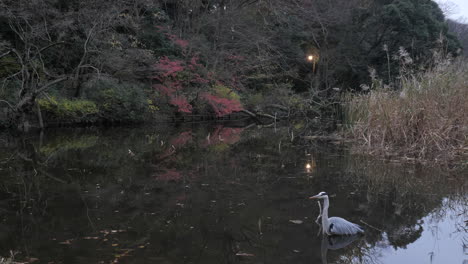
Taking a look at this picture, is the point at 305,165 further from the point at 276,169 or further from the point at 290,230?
the point at 290,230

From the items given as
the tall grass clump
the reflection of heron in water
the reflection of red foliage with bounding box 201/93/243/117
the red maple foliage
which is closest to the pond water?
the reflection of heron in water

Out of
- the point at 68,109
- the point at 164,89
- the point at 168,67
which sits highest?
the point at 168,67

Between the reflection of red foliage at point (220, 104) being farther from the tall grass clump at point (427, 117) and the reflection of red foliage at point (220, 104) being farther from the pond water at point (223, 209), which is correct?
the tall grass clump at point (427, 117)

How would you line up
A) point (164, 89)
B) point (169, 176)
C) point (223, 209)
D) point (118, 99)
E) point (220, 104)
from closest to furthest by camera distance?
point (223, 209) → point (169, 176) → point (118, 99) → point (164, 89) → point (220, 104)

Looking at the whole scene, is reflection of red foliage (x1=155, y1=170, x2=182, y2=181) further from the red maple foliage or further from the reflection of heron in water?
the red maple foliage

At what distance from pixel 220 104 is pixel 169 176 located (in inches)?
463

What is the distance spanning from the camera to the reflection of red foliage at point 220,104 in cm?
1681

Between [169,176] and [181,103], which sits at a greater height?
[181,103]

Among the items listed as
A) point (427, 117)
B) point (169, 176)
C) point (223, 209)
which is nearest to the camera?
point (223, 209)

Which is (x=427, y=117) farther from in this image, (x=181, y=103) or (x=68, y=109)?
(x=68, y=109)

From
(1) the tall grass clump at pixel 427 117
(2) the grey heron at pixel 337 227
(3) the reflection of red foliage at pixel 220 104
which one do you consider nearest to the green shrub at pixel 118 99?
(3) the reflection of red foliage at pixel 220 104

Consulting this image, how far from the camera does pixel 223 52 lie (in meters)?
17.5

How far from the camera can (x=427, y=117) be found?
647cm

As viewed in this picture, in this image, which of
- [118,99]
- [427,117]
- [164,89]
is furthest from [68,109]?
[427,117]
